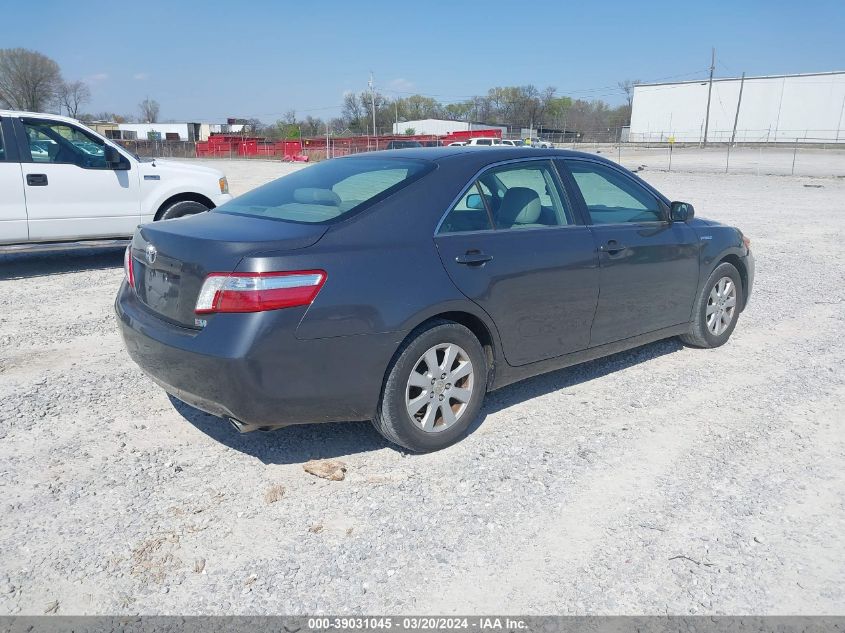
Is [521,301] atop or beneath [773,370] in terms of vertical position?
atop

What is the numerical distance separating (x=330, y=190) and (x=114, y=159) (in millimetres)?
5478

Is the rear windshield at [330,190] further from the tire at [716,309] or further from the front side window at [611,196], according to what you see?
the tire at [716,309]

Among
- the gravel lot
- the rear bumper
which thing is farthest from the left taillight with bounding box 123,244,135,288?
the gravel lot

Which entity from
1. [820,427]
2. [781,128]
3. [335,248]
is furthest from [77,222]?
[781,128]

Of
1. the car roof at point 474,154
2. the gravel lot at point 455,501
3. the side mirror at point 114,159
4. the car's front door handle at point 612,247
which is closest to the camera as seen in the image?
the gravel lot at point 455,501

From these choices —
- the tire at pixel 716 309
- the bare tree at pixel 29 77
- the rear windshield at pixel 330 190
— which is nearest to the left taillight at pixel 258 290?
the rear windshield at pixel 330 190

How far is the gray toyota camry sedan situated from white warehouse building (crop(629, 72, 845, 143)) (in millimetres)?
79877

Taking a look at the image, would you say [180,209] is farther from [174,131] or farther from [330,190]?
[174,131]

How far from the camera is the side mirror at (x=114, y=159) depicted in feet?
27.4

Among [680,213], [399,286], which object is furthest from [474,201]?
[680,213]

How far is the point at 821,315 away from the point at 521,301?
4.50m

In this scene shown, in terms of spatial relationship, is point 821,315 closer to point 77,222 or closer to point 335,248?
point 335,248

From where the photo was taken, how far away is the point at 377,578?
282 centimetres

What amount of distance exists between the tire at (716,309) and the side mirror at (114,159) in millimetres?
6756
